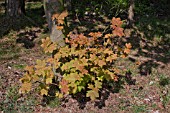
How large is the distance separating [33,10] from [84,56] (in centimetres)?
640

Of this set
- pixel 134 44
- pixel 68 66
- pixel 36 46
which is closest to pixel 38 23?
pixel 36 46

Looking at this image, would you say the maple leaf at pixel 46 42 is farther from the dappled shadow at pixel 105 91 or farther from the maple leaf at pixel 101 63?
the dappled shadow at pixel 105 91

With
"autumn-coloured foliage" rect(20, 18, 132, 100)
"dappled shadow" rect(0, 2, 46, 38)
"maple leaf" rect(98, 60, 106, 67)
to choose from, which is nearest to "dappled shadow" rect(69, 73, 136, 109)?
"autumn-coloured foliage" rect(20, 18, 132, 100)

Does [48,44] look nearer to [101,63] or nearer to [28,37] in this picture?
[101,63]

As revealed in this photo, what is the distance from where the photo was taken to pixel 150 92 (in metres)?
7.19

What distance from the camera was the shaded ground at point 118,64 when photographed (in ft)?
21.2

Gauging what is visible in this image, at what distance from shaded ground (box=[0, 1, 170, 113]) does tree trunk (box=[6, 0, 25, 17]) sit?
2.09 feet

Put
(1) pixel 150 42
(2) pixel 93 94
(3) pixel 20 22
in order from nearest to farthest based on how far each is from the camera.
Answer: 1. (2) pixel 93 94
2. (1) pixel 150 42
3. (3) pixel 20 22

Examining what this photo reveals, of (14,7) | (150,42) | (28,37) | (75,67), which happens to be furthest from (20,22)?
(75,67)

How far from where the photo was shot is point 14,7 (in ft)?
33.1

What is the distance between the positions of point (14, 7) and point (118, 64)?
4205 millimetres

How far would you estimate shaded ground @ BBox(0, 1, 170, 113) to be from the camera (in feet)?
21.2

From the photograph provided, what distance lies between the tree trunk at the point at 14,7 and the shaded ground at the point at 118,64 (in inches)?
25.1

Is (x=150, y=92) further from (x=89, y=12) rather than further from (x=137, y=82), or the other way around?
(x=89, y=12)
